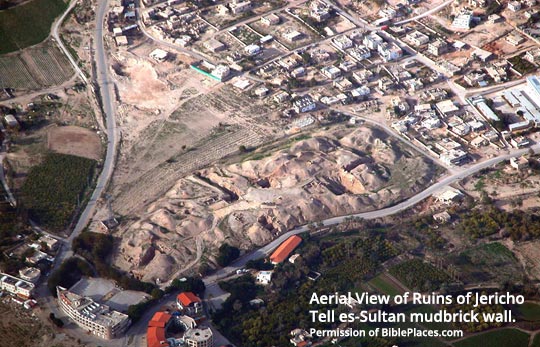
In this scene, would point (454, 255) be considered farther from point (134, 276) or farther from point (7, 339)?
point (7, 339)

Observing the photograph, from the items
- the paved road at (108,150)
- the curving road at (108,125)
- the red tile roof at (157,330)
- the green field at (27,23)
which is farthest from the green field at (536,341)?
the green field at (27,23)

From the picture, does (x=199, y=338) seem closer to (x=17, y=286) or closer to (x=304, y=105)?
(x=17, y=286)

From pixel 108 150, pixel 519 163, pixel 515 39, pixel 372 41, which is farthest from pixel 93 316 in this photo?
pixel 515 39

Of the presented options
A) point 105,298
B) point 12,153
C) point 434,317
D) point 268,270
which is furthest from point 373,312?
point 12,153

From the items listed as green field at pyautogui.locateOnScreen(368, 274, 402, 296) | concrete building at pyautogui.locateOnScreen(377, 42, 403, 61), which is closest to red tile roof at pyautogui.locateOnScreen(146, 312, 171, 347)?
green field at pyautogui.locateOnScreen(368, 274, 402, 296)

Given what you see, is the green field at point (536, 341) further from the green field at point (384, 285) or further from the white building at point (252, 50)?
the white building at point (252, 50)

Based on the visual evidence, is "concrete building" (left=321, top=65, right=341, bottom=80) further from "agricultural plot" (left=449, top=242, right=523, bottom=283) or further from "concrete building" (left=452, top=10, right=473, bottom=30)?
"agricultural plot" (left=449, top=242, right=523, bottom=283)

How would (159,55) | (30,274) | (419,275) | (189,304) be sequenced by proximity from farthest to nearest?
(159,55), (30,274), (419,275), (189,304)

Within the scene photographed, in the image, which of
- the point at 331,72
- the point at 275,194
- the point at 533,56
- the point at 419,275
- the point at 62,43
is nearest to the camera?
the point at 419,275
